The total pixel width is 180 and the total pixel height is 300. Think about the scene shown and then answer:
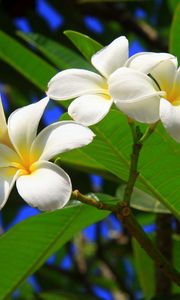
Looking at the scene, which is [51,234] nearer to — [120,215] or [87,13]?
[120,215]

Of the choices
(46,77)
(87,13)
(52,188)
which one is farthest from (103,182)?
(52,188)

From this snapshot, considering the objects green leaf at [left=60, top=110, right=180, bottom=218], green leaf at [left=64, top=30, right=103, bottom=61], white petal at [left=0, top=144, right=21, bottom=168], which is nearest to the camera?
white petal at [left=0, top=144, right=21, bottom=168]

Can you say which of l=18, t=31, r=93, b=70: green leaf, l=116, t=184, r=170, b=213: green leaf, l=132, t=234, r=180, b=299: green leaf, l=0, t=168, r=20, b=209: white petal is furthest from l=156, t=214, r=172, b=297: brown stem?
l=0, t=168, r=20, b=209: white petal

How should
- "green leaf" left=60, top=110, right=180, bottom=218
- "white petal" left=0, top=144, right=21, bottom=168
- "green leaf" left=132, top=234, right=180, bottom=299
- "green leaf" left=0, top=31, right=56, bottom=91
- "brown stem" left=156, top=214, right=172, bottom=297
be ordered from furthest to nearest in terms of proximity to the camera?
1. "green leaf" left=132, top=234, right=180, bottom=299
2. "brown stem" left=156, top=214, right=172, bottom=297
3. "green leaf" left=0, top=31, right=56, bottom=91
4. "green leaf" left=60, top=110, right=180, bottom=218
5. "white petal" left=0, top=144, right=21, bottom=168

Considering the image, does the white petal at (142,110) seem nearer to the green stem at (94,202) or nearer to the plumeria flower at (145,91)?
the plumeria flower at (145,91)

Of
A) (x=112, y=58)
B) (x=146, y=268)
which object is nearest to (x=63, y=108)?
(x=146, y=268)

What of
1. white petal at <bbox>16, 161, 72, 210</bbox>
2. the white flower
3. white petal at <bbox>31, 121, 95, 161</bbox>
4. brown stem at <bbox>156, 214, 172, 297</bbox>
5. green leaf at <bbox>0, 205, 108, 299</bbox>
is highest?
the white flower

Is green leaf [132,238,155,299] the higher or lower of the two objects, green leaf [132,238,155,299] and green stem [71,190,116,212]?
the lower

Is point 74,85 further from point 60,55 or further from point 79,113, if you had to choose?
point 60,55

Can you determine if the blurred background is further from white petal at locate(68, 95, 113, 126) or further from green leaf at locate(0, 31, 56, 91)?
white petal at locate(68, 95, 113, 126)
